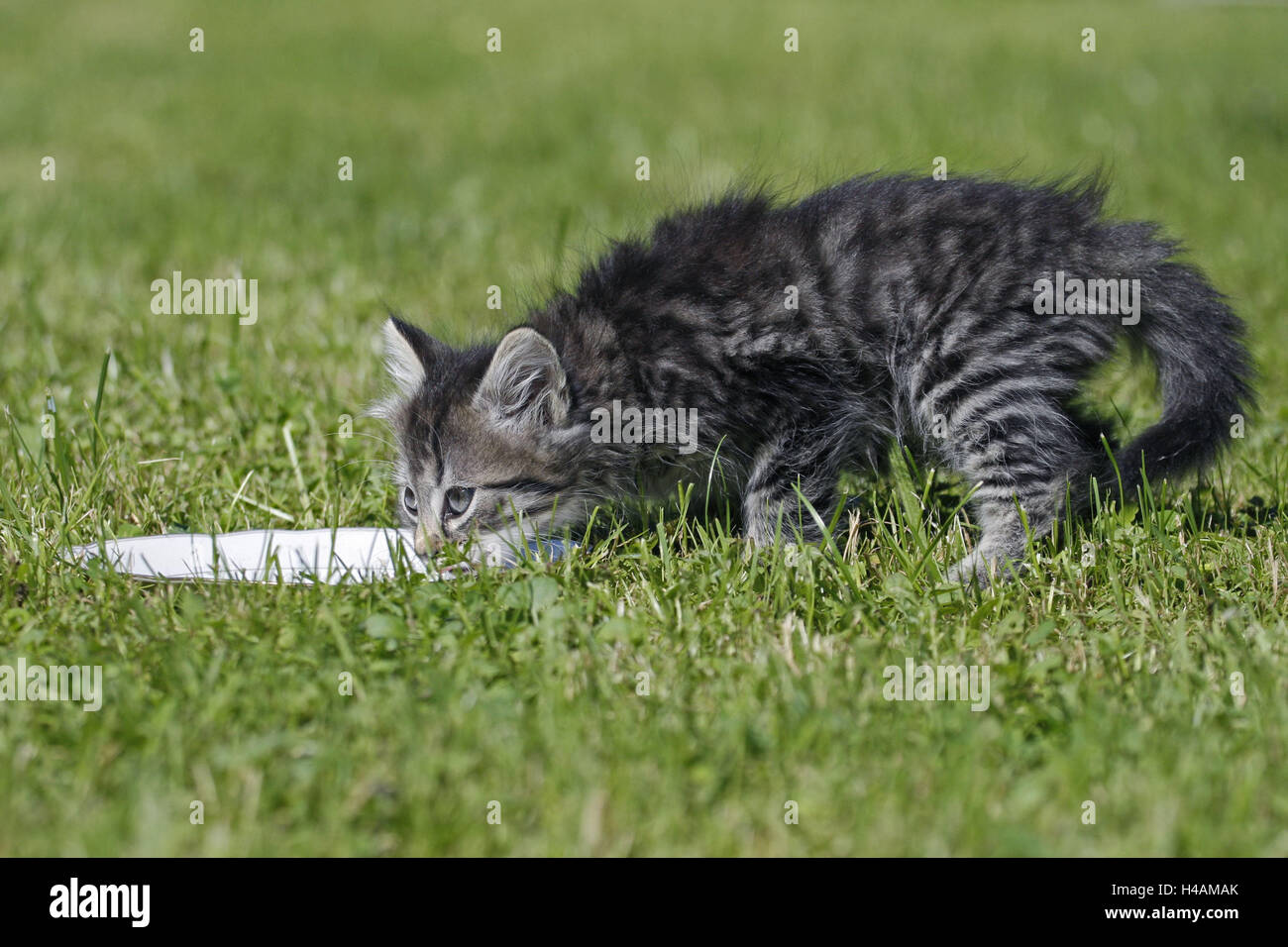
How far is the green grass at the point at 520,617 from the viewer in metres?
2.43

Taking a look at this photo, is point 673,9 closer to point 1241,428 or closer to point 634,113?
point 634,113

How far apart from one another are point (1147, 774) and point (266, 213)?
6328mm

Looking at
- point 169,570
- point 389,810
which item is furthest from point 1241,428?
point 169,570

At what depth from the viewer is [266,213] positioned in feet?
24.2

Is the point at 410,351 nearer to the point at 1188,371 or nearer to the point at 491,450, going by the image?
the point at 491,450

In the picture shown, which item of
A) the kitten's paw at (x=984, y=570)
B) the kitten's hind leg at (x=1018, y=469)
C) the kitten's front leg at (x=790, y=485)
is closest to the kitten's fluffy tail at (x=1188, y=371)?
the kitten's hind leg at (x=1018, y=469)

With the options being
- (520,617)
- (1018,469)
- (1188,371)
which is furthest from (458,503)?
(1188,371)

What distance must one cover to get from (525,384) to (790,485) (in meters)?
0.92

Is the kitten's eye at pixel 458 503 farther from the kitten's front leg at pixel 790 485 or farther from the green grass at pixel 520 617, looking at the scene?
the kitten's front leg at pixel 790 485

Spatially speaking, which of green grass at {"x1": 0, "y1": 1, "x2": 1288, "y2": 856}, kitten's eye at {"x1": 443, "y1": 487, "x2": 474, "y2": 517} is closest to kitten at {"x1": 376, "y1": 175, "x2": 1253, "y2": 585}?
kitten's eye at {"x1": 443, "y1": 487, "x2": 474, "y2": 517}

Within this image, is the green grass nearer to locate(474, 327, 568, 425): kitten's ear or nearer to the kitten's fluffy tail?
the kitten's fluffy tail

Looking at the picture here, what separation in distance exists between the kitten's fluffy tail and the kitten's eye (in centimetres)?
205

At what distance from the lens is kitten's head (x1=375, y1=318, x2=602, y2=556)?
3.88 meters

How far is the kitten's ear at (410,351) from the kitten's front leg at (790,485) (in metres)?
1.18
